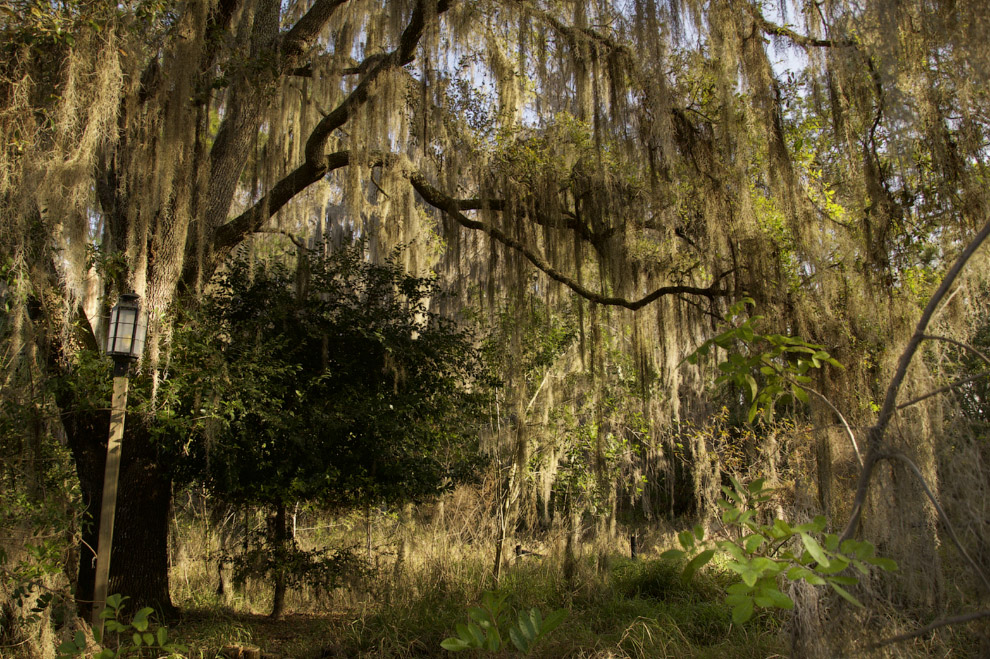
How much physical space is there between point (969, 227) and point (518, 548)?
5.35m

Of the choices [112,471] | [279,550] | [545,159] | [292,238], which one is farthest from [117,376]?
[545,159]

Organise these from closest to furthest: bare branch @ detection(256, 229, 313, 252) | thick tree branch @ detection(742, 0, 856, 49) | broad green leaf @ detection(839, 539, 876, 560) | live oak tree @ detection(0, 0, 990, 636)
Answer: broad green leaf @ detection(839, 539, 876, 560) < live oak tree @ detection(0, 0, 990, 636) < thick tree branch @ detection(742, 0, 856, 49) < bare branch @ detection(256, 229, 313, 252)

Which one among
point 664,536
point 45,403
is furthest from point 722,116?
point 664,536

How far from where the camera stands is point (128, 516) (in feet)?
16.4

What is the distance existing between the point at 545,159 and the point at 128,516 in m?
4.59

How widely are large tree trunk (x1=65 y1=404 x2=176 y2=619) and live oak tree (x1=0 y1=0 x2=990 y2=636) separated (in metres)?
0.02

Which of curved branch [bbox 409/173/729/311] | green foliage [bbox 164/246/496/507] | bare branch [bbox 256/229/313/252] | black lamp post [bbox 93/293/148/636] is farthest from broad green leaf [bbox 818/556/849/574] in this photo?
bare branch [bbox 256/229/313/252]

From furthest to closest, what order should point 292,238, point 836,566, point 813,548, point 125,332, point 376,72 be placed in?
1. point 292,238
2. point 376,72
3. point 125,332
4. point 836,566
5. point 813,548

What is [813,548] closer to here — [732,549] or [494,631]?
[732,549]

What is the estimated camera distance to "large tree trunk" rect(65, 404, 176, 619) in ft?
15.9

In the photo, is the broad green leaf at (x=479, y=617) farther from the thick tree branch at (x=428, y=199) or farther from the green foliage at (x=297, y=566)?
the green foliage at (x=297, y=566)

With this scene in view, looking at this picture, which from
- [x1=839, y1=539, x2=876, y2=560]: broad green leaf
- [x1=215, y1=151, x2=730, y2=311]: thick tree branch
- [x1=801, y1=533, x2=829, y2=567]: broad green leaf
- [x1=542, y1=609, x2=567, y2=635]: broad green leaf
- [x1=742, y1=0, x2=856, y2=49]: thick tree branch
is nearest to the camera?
[x1=801, y1=533, x2=829, y2=567]: broad green leaf

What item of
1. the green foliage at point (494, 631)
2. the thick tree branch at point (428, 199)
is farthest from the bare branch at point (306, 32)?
the green foliage at point (494, 631)

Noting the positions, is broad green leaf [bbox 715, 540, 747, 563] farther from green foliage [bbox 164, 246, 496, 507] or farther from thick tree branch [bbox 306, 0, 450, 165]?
thick tree branch [bbox 306, 0, 450, 165]
